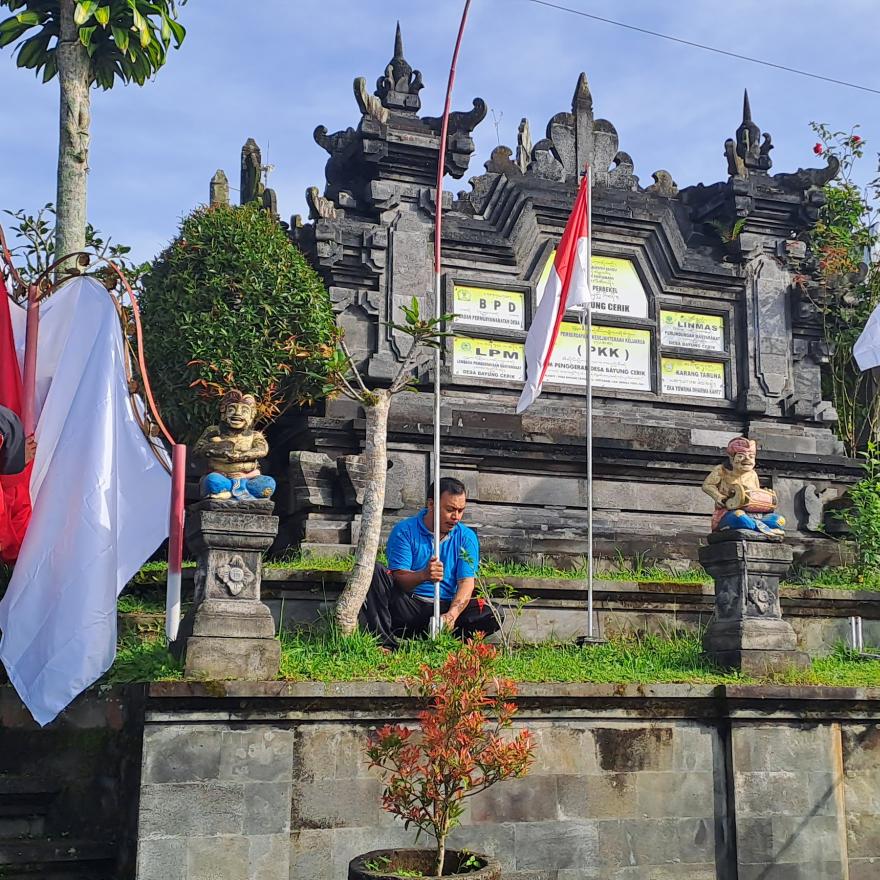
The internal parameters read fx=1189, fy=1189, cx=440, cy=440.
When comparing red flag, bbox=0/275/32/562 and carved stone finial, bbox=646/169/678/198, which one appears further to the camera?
carved stone finial, bbox=646/169/678/198

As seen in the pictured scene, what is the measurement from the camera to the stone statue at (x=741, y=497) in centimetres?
1009

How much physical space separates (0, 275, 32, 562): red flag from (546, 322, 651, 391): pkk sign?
259 inches

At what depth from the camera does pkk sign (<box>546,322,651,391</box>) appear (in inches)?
563

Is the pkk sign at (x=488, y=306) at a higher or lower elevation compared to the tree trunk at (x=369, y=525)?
higher

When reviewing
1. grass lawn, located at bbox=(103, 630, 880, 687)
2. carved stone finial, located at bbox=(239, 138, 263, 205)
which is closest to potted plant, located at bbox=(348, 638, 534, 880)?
grass lawn, located at bbox=(103, 630, 880, 687)

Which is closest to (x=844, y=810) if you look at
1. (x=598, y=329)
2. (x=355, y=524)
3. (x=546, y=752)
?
(x=546, y=752)

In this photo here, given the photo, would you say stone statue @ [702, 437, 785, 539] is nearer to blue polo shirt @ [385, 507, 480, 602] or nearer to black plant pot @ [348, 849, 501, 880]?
blue polo shirt @ [385, 507, 480, 602]

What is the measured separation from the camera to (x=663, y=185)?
51.7 feet

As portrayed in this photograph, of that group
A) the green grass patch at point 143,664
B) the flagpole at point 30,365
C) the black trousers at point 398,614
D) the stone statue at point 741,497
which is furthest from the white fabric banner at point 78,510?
the stone statue at point 741,497

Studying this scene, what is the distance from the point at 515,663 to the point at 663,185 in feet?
27.9

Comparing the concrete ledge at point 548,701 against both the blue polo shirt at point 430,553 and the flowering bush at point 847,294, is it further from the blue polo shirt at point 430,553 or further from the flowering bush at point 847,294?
the flowering bush at point 847,294

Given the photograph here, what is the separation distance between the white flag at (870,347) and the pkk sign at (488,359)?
3770 millimetres

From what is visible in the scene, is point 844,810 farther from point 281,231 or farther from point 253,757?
point 281,231

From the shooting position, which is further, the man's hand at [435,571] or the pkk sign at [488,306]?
the pkk sign at [488,306]
